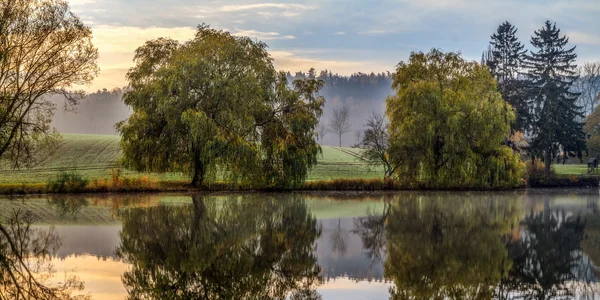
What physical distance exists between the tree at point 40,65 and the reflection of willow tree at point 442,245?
21.1 m

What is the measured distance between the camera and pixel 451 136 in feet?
150

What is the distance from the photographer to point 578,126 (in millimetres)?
70250

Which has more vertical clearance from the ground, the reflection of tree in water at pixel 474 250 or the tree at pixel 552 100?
the tree at pixel 552 100

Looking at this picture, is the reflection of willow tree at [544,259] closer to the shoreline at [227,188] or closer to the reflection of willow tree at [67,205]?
the reflection of willow tree at [67,205]

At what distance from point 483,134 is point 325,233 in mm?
27654

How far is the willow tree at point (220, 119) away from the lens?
41.5 metres

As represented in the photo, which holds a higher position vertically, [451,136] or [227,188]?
[451,136]

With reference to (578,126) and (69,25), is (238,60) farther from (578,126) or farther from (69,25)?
(578,126)

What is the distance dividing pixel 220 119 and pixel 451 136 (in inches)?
658

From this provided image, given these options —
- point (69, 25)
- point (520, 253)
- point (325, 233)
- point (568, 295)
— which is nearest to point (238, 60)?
point (69, 25)

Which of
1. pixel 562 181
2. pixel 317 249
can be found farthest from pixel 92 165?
pixel 317 249

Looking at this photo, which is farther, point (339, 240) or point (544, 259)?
point (339, 240)

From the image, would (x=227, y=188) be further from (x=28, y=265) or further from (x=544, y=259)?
(x=544, y=259)

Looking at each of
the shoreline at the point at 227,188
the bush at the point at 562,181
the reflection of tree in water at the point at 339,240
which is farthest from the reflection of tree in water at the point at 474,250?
the bush at the point at 562,181
